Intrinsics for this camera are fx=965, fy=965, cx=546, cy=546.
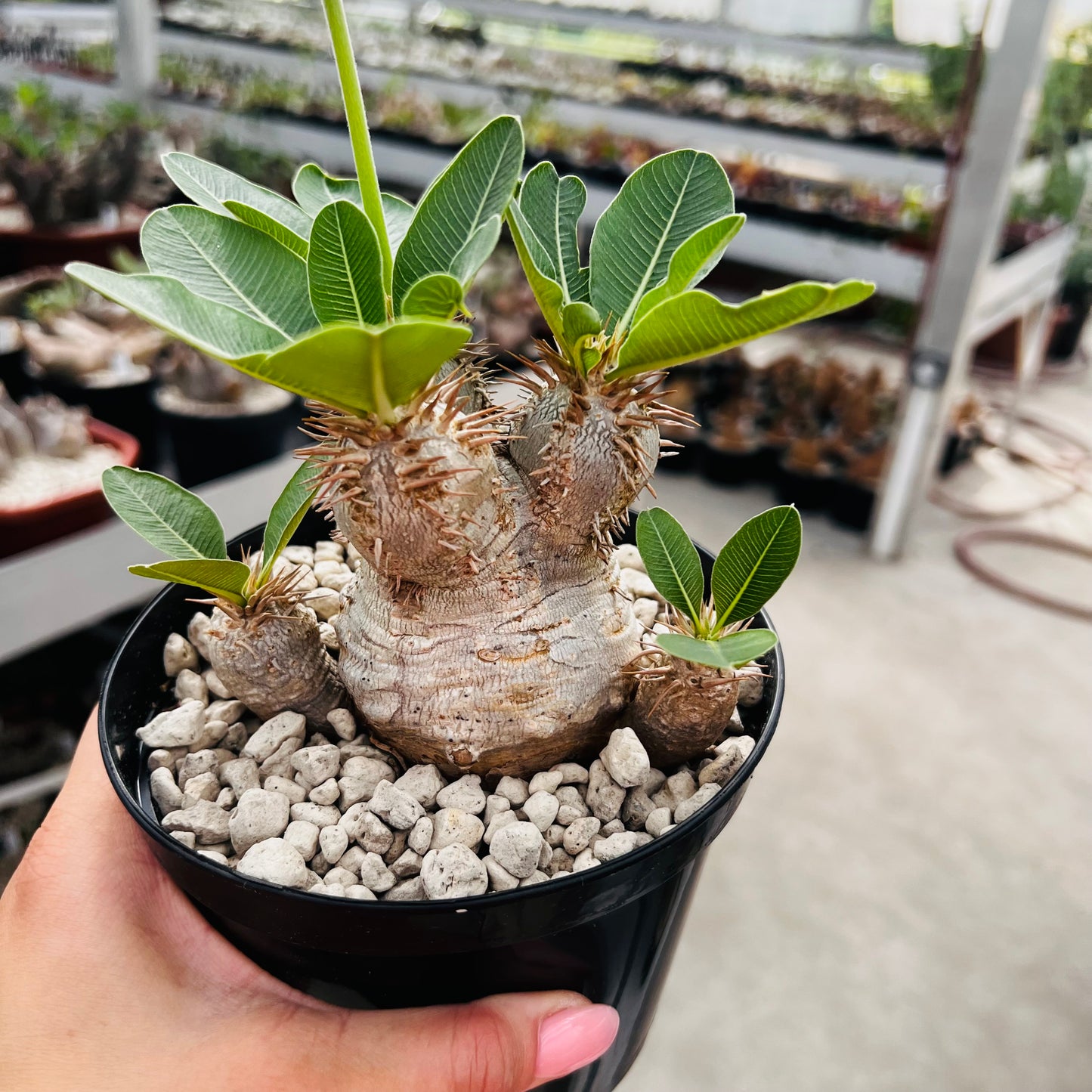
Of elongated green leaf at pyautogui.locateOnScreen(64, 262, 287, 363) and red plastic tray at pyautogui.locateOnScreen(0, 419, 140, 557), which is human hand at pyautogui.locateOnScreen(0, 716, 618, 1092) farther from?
red plastic tray at pyautogui.locateOnScreen(0, 419, 140, 557)

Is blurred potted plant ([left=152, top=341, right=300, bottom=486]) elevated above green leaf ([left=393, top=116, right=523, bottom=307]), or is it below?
below

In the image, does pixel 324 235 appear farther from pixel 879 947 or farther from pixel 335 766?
pixel 879 947

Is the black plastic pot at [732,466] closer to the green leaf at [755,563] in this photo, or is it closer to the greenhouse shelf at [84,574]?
the greenhouse shelf at [84,574]

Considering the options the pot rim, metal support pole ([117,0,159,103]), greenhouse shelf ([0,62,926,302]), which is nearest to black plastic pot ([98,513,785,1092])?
the pot rim

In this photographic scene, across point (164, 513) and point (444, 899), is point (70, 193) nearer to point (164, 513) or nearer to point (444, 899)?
point (164, 513)

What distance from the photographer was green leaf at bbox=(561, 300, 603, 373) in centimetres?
46

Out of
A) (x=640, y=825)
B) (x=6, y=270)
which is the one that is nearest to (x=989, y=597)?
(x=640, y=825)

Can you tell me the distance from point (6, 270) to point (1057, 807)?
261 centimetres

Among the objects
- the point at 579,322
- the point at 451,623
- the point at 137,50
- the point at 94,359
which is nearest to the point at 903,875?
the point at 451,623

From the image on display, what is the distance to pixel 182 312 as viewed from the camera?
419 mm

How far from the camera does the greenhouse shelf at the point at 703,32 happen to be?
2818mm

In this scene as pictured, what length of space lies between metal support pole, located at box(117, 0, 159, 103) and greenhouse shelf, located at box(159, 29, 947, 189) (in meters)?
0.32

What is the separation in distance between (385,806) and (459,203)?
34cm

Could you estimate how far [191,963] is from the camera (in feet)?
1.90
